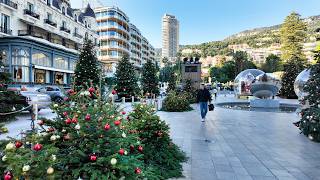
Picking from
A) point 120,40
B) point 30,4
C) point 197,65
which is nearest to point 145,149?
point 197,65

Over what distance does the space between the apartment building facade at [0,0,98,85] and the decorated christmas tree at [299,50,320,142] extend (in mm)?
21861

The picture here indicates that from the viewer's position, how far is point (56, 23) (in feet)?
138

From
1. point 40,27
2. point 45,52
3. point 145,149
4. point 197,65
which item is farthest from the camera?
point 40,27

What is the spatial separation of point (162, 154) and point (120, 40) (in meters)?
71.6

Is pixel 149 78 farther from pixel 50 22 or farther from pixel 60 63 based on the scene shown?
pixel 50 22

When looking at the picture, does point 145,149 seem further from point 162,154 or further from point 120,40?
point 120,40

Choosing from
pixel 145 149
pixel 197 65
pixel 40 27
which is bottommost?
pixel 145 149

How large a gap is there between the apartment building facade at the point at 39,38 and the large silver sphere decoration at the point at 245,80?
66.6 ft

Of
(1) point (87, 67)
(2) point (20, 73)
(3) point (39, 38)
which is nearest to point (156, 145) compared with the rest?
(1) point (87, 67)

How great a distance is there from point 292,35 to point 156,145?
6337 cm

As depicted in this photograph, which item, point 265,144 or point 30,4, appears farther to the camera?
point 30,4

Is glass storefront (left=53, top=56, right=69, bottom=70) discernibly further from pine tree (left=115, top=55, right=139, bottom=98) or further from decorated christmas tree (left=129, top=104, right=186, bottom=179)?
decorated christmas tree (left=129, top=104, right=186, bottom=179)

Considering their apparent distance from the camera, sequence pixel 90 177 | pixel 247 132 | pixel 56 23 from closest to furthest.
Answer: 1. pixel 90 177
2. pixel 247 132
3. pixel 56 23

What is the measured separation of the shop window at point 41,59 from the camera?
111 feet
